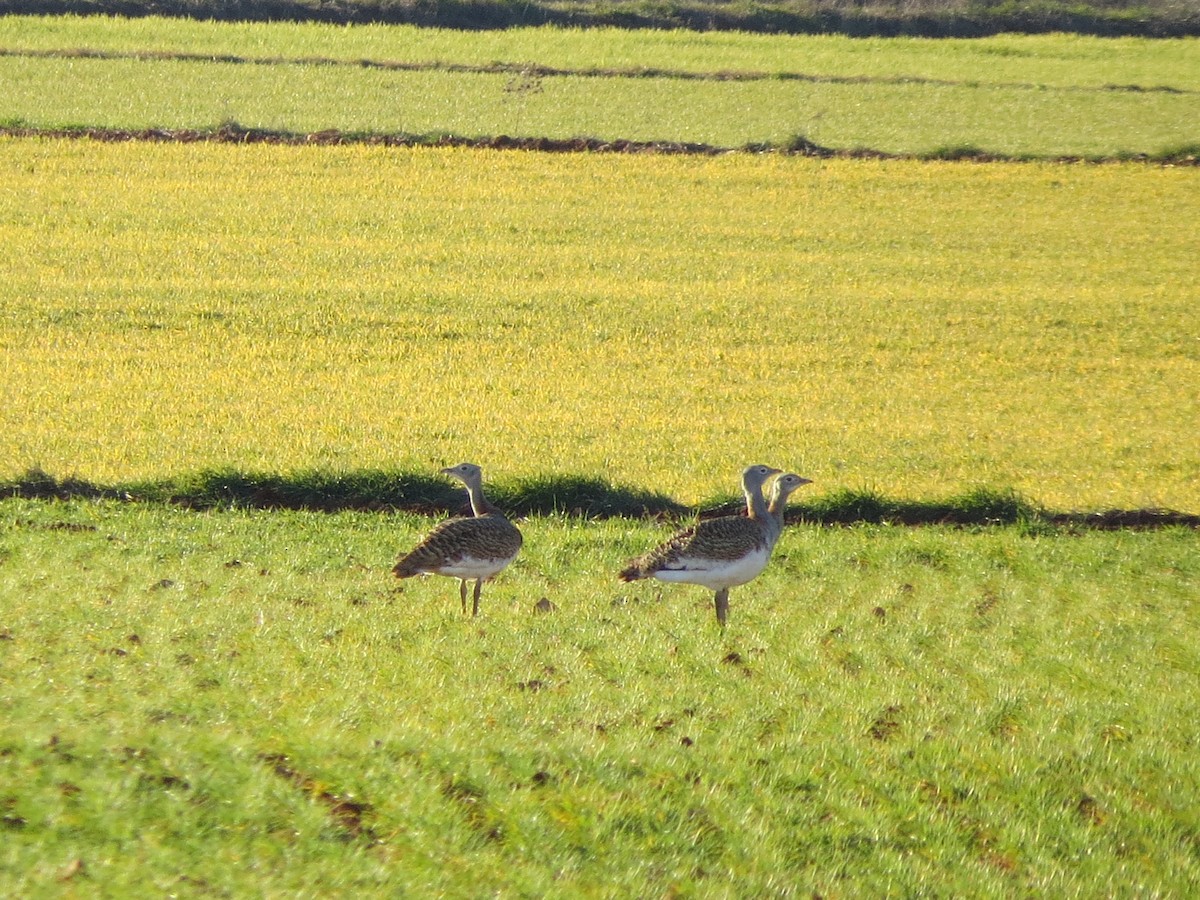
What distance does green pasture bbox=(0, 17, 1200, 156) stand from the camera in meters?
39.4

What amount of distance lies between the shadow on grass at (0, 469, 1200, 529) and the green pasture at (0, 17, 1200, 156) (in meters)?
23.8

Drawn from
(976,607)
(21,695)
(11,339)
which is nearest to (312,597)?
(21,695)

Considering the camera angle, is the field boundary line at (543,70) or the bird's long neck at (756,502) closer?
the bird's long neck at (756,502)

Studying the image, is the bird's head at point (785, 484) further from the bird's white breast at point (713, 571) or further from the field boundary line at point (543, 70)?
the field boundary line at point (543, 70)

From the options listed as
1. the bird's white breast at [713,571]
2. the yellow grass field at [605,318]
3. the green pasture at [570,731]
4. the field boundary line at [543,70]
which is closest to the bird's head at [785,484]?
the green pasture at [570,731]

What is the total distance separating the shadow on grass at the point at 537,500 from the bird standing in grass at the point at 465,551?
3.47 m

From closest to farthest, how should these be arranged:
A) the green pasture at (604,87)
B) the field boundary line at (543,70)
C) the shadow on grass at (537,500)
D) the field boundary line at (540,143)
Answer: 1. the shadow on grass at (537,500)
2. the field boundary line at (540,143)
3. the green pasture at (604,87)
4. the field boundary line at (543,70)

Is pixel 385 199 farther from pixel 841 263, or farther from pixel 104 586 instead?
pixel 104 586

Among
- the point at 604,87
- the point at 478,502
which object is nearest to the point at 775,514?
the point at 478,502

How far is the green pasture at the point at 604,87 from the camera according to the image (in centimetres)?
3941

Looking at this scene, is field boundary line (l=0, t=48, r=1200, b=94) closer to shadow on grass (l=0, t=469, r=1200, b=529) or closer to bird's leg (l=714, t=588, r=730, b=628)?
shadow on grass (l=0, t=469, r=1200, b=529)

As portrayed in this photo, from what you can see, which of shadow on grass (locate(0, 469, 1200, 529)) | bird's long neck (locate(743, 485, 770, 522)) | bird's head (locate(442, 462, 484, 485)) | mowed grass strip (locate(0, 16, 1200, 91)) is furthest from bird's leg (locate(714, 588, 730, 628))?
mowed grass strip (locate(0, 16, 1200, 91))

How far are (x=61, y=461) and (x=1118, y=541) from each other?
10.7m

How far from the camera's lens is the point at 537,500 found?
1509 cm
